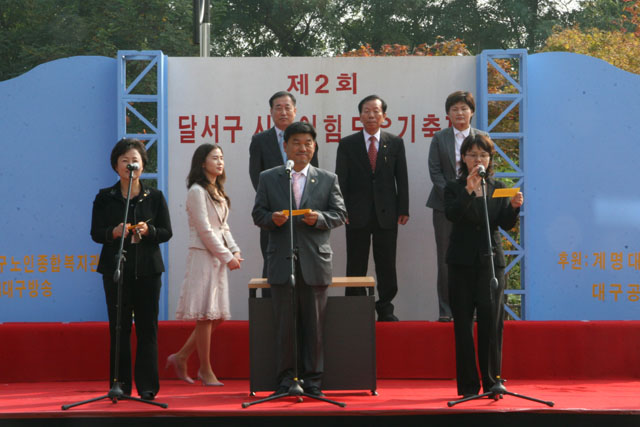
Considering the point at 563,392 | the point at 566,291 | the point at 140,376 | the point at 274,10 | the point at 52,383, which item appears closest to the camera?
the point at 140,376

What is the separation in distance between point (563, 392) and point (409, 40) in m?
15.1

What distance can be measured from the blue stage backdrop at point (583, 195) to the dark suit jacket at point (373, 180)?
1.14 meters

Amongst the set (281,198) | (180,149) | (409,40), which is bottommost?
(281,198)

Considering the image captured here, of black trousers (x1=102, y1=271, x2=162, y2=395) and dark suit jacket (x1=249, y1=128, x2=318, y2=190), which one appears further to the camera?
dark suit jacket (x1=249, y1=128, x2=318, y2=190)

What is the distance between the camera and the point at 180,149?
22.8 ft

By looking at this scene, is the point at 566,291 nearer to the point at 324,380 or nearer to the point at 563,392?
the point at 563,392

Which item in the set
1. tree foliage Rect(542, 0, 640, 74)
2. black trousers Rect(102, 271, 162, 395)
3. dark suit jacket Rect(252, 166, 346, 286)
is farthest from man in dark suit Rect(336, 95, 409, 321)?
tree foliage Rect(542, 0, 640, 74)

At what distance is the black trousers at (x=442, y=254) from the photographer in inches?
241

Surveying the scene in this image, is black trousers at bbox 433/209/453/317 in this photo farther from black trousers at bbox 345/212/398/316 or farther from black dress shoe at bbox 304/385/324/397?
black dress shoe at bbox 304/385/324/397

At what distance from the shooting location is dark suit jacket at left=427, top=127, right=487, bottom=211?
615cm

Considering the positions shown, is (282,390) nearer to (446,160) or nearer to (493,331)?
(493,331)

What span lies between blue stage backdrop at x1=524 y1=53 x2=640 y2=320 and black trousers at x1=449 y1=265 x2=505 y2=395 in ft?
6.86

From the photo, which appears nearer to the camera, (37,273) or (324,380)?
(324,380)

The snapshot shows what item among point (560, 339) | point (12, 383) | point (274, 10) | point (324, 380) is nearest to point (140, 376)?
point (324, 380)
